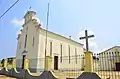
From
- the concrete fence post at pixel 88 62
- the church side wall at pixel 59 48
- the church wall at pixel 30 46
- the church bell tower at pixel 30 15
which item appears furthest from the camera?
the church bell tower at pixel 30 15

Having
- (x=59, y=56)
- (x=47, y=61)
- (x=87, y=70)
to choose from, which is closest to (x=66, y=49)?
(x=59, y=56)

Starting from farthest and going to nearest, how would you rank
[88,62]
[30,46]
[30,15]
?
[30,15]
[30,46]
[88,62]

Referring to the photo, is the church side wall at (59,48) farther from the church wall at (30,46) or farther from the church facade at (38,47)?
the church wall at (30,46)

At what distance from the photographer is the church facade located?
2017 centimetres

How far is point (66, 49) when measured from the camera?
25891 millimetres

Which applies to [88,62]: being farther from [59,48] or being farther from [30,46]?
[59,48]

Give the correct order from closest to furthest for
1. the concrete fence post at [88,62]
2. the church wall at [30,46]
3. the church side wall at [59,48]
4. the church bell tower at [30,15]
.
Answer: the concrete fence post at [88,62]
the church wall at [30,46]
the church side wall at [59,48]
the church bell tower at [30,15]

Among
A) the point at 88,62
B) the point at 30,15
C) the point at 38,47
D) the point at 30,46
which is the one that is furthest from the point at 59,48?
the point at 88,62

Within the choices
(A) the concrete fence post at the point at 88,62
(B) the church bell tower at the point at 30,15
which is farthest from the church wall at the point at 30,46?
(A) the concrete fence post at the point at 88,62

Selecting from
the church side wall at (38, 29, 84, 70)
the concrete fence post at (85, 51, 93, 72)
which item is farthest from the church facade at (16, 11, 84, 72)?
the concrete fence post at (85, 51, 93, 72)

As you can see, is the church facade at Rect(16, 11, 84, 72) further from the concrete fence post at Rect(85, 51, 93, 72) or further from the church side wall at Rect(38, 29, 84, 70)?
the concrete fence post at Rect(85, 51, 93, 72)

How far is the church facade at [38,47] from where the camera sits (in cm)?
2017

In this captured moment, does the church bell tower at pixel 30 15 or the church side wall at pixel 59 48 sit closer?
the church side wall at pixel 59 48

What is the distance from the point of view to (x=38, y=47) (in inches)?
793
